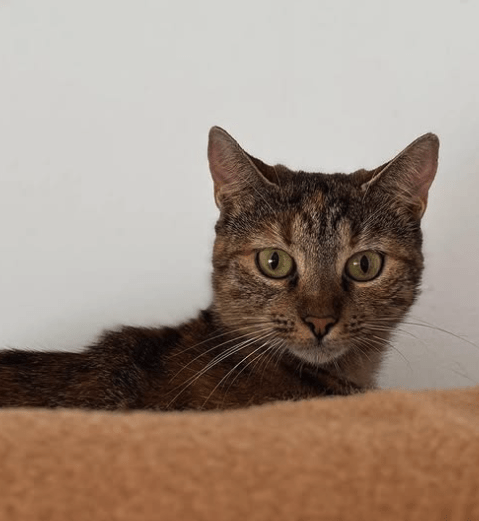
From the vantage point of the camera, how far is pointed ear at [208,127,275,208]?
1658 mm

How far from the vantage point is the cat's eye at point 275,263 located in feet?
5.23

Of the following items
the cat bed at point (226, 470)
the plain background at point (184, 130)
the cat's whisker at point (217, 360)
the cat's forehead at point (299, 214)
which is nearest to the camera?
the cat bed at point (226, 470)

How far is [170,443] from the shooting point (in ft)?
2.71

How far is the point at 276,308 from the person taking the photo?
5.04 feet

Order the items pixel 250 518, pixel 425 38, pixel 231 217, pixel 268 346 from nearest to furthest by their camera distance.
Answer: pixel 250 518, pixel 268 346, pixel 231 217, pixel 425 38

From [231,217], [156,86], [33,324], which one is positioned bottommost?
[33,324]

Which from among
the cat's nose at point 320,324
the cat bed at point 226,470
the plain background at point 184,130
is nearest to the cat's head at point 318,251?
the cat's nose at point 320,324

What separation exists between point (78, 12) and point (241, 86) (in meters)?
0.57

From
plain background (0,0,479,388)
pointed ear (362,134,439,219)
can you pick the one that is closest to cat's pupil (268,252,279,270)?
pointed ear (362,134,439,219)

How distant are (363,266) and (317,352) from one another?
252 mm

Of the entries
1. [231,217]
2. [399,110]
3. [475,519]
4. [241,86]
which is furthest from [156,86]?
[475,519]

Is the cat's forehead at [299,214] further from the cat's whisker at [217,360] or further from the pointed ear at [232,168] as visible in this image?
the cat's whisker at [217,360]

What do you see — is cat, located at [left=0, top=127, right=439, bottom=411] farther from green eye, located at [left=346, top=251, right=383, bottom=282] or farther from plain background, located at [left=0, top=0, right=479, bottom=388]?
plain background, located at [left=0, top=0, right=479, bottom=388]

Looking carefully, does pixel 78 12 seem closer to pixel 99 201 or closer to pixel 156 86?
pixel 156 86
